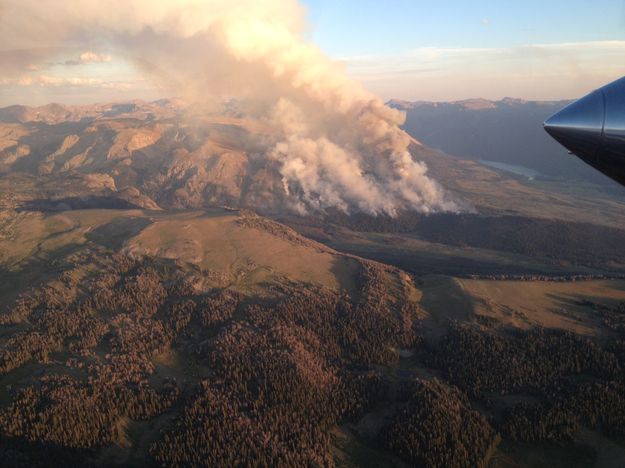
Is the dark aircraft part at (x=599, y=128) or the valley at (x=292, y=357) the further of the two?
the valley at (x=292, y=357)

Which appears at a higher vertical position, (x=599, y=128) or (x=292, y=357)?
(x=599, y=128)

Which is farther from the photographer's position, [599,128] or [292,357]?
[292,357]

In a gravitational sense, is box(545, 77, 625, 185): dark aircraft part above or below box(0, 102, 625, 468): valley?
above

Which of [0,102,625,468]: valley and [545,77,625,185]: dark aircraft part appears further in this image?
[0,102,625,468]: valley

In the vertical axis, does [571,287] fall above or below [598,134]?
below

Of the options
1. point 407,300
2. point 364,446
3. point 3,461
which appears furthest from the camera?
point 407,300

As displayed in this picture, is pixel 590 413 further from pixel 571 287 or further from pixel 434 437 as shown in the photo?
pixel 571 287

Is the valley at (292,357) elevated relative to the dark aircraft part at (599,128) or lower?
lower

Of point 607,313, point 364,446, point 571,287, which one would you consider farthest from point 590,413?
point 571,287
